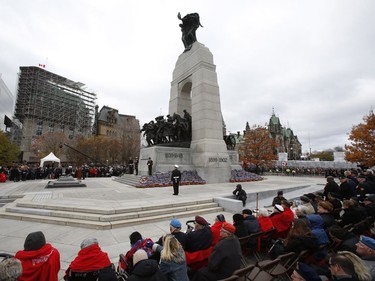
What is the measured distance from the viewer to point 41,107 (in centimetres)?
5025

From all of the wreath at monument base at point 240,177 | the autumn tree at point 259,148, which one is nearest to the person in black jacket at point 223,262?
the wreath at monument base at point 240,177

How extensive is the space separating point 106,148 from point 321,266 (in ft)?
148

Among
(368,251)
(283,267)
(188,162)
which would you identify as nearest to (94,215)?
(283,267)

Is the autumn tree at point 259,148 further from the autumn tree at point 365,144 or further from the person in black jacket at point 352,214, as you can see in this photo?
the person in black jacket at point 352,214

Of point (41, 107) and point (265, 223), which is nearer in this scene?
point (265, 223)

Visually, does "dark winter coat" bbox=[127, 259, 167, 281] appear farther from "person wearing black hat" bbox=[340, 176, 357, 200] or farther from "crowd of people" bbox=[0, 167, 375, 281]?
"person wearing black hat" bbox=[340, 176, 357, 200]

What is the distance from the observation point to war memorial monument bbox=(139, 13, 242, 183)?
58.1ft

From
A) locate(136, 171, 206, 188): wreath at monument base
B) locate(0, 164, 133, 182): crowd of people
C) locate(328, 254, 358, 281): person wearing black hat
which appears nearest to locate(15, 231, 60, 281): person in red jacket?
locate(328, 254, 358, 281): person wearing black hat

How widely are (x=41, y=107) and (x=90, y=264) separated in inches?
2350

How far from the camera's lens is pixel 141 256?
245 centimetres

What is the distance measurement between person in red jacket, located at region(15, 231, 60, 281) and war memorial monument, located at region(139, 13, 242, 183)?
552 inches

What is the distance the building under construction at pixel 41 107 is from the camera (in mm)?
48531

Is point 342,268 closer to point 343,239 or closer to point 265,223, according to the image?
point 343,239

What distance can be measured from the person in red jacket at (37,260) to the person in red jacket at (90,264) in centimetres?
24
